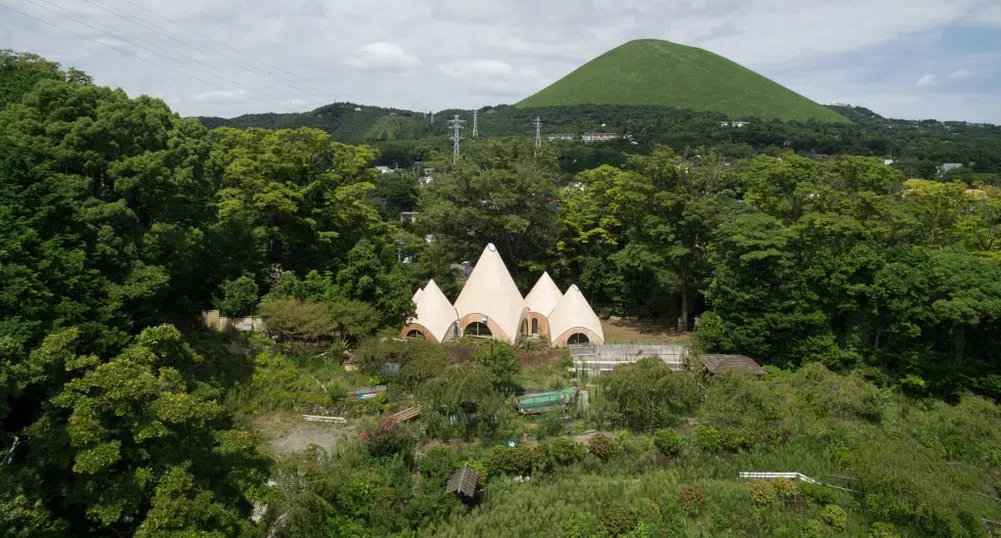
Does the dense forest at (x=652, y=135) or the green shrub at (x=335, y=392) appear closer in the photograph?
the green shrub at (x=335, y=392)

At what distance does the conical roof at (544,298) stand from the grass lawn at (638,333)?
2.48 metres

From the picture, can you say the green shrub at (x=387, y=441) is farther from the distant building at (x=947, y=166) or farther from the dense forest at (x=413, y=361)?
the distant building at (x=947, y=166)

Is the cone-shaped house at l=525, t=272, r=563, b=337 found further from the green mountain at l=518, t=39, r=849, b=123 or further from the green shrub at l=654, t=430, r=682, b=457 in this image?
the green mountain at l=518, t=39, r=849, b=123

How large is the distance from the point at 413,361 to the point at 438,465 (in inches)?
177

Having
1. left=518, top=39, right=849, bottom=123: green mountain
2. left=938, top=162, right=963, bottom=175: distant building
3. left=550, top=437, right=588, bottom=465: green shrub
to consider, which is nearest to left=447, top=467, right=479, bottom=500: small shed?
left=550, top=437, right=588, bottom=465: green shrub

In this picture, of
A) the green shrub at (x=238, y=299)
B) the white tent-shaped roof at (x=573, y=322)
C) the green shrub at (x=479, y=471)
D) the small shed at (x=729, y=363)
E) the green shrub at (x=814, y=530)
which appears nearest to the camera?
the green shrub at (x=814, y=530)

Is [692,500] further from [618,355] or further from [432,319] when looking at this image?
[432,319]

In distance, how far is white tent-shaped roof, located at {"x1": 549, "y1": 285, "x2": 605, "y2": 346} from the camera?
20906mm

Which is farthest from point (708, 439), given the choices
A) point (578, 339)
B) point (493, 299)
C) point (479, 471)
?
point (493, 299)

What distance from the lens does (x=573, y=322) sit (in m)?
21.0

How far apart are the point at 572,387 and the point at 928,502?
27.5 feet

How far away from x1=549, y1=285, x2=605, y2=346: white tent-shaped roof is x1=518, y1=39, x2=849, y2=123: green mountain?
10838cm

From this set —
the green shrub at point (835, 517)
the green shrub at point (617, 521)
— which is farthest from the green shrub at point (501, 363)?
the green shrub at point (835, 517)

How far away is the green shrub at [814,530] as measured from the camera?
1027 cm
